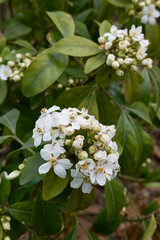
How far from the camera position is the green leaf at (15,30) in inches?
100

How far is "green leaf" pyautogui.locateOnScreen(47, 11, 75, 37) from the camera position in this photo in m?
1.71

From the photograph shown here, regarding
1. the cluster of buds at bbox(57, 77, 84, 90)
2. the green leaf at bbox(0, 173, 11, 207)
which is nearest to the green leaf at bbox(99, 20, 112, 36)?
the cluster of buds at bbox(57, 77, 84, 90)

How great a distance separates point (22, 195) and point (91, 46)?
96 centimetres

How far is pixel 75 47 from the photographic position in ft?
5.07

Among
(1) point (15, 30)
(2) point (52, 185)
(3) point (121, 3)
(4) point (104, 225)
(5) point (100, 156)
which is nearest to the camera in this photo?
(5) point (100, 156)

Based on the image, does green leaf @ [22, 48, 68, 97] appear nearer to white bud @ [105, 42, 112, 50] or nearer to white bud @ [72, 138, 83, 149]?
white bud @ [105, 42, 112, 50]

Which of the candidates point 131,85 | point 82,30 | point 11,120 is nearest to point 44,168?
point 11,120

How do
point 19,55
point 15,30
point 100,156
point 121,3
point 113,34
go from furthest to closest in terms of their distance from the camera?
point 15,30 → point 121,3 → point 19,55 → point 113,34 → point 100,156

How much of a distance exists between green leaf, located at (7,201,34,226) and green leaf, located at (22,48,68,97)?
63cm

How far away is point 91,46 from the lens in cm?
157

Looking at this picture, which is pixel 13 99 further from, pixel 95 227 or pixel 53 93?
pixel 95 227

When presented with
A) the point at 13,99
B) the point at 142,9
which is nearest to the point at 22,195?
the point at 13,99

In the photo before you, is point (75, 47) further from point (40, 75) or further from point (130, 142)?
point (130, 142)

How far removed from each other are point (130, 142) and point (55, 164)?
2.31ft
